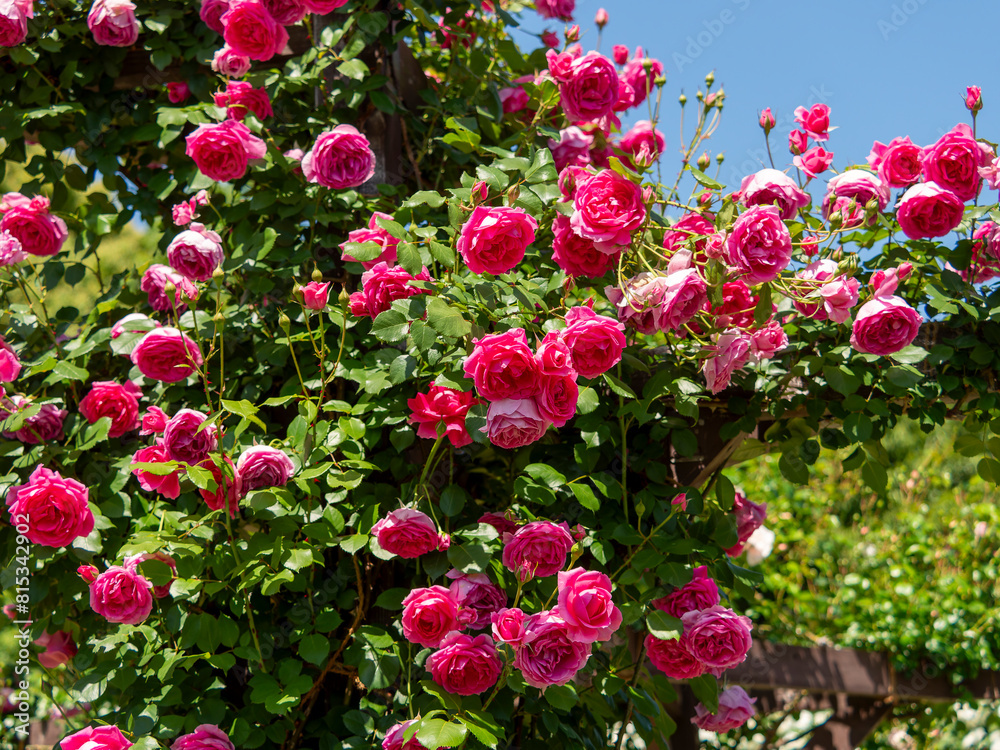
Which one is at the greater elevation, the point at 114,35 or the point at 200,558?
the point at 114,35

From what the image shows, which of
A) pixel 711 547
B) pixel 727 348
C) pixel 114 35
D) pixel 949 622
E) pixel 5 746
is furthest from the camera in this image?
pixel 5 746

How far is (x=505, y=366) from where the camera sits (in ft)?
3.98

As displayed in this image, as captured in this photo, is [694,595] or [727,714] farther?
[727,714]

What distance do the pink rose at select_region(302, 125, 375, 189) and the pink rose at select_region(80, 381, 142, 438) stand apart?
610 mm

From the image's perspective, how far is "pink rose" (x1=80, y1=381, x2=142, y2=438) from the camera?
5.65 feet

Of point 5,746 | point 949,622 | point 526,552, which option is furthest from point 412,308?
point 5,746

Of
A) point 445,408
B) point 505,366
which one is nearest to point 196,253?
point 445,408

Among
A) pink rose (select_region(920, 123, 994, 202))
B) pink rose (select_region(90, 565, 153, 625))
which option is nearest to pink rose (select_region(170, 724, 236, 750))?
pink rose (select_region(90, 565, 153, 625))

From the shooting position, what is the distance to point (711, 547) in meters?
1.54

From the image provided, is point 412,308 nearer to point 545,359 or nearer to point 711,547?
point 545,359

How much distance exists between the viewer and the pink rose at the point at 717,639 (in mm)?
1424

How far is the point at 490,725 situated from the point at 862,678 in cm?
256

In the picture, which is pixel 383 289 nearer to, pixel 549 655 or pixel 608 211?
pixel 608 211

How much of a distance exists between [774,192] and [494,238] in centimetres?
51
